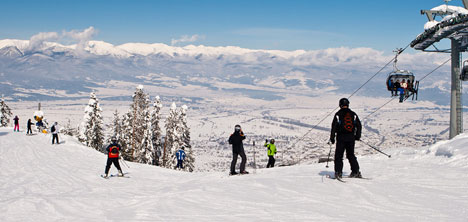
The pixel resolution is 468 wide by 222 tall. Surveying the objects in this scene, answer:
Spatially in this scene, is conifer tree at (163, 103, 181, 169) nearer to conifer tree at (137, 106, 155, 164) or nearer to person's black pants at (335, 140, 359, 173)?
conifer tree at (137, 106, 155, 164)

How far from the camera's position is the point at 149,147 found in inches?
1676

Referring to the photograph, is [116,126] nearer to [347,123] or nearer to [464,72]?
[464,72]

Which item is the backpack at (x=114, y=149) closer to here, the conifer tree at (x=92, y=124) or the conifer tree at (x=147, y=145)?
the conifer tree at (x=147, y=145)

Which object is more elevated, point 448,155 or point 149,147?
point 448,155

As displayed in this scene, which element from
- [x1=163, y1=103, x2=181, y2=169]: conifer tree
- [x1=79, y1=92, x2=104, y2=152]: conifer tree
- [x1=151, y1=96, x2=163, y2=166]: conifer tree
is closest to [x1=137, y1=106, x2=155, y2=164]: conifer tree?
[x1=151, y1=96, x2=163, y2=166]: conifer tree

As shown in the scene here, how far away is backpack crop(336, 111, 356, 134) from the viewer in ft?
33.6

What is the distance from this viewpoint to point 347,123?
1024 cm

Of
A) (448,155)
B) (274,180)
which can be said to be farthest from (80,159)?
(448,155)

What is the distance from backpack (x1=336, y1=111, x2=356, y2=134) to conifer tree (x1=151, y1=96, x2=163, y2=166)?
3529cm

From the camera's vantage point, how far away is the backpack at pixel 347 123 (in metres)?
10.2

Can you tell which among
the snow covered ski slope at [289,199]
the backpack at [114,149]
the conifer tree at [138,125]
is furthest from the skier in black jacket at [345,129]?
the conifer tree at [138,125]

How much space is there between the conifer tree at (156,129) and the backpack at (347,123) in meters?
35.3

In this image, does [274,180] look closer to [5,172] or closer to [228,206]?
[228,206]

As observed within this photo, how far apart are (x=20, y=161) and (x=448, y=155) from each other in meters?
20.5
